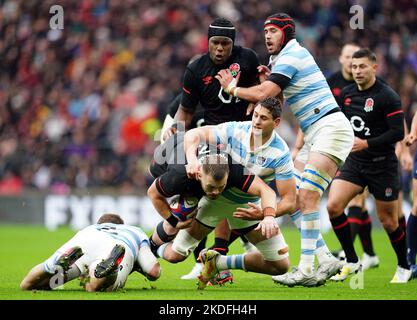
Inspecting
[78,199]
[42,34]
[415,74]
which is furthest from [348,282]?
[42,34]

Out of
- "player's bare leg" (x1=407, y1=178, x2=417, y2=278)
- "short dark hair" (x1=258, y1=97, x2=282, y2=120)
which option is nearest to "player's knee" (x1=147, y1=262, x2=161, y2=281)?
"short dark hair" (x1=258, y1=97, x2=282, y2=120)

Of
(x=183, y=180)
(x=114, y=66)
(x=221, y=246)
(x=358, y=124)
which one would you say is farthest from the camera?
(x=114, y=66)

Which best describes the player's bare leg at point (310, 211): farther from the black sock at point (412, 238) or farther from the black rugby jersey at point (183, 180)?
the black sock at point (412, 238)

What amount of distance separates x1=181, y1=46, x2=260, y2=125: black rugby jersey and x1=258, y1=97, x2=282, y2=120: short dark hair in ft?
3.46

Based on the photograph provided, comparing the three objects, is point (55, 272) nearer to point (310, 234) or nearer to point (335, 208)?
point (310, 234)

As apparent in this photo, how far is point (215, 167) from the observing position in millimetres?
7590

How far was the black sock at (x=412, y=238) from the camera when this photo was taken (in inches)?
400

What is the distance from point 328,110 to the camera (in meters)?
8.63

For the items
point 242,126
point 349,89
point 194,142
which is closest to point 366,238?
point 349,89

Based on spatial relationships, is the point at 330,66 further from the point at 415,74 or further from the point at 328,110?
the point at 328,110

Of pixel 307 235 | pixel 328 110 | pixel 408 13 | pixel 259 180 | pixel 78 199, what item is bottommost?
pixel 78 199

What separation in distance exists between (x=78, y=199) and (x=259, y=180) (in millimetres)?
11211

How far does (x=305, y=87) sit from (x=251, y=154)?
0.93m

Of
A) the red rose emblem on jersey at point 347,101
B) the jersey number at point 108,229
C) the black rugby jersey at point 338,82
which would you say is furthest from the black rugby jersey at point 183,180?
the black rugby jersey at point 338,82
